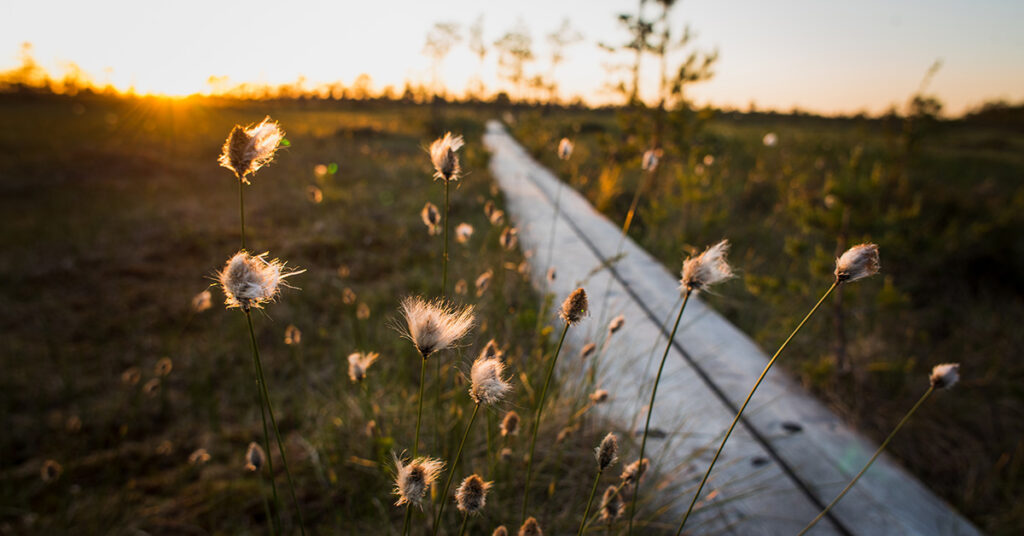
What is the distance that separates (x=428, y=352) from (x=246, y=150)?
427 millimetres

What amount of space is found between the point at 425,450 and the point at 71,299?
380cm

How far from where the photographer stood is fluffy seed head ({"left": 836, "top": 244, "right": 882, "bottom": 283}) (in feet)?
2.20

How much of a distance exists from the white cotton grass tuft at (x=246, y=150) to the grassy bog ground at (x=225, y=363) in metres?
0.12

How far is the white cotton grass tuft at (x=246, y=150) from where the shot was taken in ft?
2.19

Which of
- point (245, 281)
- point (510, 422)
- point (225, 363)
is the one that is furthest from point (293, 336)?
point (225, 363)

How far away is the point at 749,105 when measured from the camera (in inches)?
1174

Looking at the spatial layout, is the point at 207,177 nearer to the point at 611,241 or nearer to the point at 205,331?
the point at 205,331

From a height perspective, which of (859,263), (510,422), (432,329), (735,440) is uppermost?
(859,263)

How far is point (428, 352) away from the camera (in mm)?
676

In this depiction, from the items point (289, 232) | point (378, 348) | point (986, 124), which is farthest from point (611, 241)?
point (986, 124)

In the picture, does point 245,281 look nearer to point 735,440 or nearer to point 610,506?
point 610,506

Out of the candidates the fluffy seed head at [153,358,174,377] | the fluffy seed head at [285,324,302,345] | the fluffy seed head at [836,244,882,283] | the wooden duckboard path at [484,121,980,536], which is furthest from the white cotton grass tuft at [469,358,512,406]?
the fluffy seed head at [153,358,174,377]

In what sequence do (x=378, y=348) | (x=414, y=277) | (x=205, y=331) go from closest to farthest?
(x=378, y=348) < (x=205, y=331) < (x=414, y=277)

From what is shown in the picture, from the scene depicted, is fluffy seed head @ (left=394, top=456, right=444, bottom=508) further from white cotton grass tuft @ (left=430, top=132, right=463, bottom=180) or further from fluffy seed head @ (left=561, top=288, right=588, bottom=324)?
white cotton grass tuft @ (left=430, top=132, right=463, bottom=180)
